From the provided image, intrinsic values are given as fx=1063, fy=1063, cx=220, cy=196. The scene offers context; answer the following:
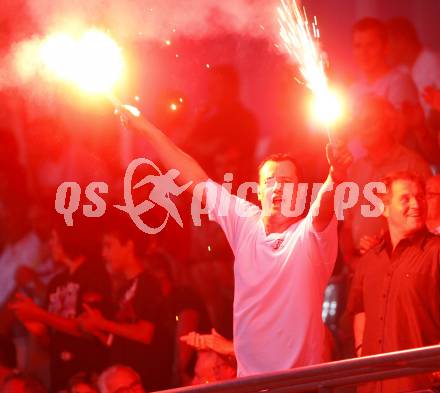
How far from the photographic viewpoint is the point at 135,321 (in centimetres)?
656

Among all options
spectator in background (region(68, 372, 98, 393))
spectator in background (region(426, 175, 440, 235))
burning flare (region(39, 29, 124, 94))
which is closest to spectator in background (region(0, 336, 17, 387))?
spectator in background (region(68, 372, 98, 393))

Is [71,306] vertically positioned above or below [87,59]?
below

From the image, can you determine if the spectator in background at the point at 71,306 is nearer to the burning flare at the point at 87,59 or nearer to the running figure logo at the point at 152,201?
the running figure logo at the point at 152,201

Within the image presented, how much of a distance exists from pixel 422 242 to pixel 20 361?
297cm

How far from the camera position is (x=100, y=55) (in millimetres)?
6523

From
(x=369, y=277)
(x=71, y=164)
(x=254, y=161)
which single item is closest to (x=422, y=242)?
(x=369, y=277)

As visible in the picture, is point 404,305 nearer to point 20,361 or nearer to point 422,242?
point 422,242

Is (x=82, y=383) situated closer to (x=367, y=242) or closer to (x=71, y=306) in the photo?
(x=71, y=306)

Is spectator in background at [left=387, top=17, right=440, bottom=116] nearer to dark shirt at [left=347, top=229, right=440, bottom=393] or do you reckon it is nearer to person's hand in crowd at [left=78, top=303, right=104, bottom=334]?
dark shirt at [left=347, top=229, right=440, bottom=393]

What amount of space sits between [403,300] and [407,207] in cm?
54

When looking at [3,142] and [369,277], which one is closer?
[369,277]

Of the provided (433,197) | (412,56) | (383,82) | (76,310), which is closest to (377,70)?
(383,82)

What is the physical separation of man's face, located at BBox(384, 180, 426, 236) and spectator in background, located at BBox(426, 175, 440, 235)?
0.30 metres

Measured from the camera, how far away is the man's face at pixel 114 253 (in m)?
6.74
